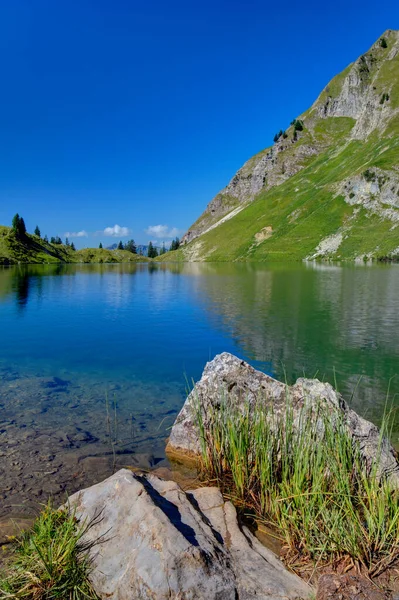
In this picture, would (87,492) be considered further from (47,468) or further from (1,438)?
(1,438)

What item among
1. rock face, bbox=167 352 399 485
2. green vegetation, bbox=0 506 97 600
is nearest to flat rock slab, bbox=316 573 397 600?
green vegetation, bbox=0 506 97 600

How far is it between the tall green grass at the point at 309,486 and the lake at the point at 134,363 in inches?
83.6

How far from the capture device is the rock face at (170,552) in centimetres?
548

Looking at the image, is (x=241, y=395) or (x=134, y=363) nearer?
(x=241, y=395)

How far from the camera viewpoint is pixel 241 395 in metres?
11.9

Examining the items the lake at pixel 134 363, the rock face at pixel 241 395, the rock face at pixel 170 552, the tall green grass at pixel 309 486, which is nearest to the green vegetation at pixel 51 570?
the rock face at pixel 170 552

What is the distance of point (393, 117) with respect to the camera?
197625 millimetres

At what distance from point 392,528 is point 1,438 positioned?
12.4 meters

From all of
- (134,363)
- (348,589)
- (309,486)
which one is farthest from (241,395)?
(134,363)

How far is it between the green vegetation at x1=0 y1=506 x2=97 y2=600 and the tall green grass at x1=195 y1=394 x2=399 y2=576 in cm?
382

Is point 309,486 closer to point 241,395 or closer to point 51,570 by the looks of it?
point 241,395

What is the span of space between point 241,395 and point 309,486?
164 inches

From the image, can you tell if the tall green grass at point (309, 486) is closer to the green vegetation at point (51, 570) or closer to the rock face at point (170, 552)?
the rock face at point (170, 552)

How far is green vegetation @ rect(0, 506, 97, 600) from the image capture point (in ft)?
18.0
